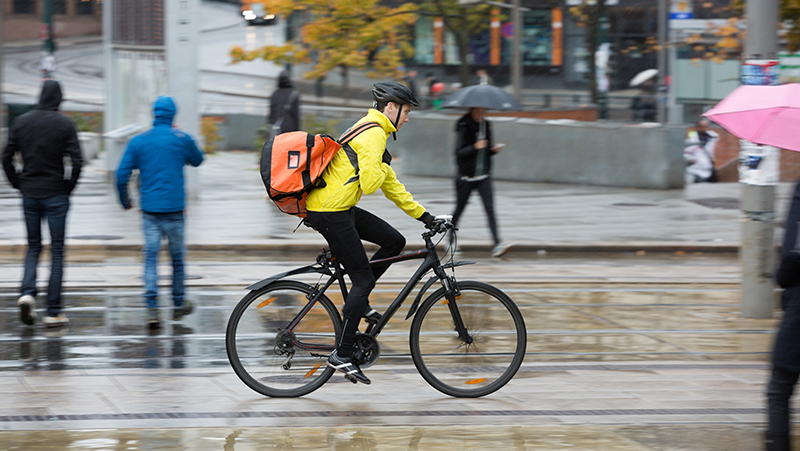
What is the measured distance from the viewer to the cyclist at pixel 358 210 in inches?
224

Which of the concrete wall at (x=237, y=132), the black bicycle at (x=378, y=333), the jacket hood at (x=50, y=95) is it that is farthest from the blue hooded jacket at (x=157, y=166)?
the concrete wall at (x=237, y=132)

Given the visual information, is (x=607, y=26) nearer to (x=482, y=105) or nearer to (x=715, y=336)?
(x=482, y=105)

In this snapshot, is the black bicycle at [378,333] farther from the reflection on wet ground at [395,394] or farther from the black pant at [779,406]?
the black pant at [779,406]

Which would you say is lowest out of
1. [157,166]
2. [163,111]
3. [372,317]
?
[372,317]

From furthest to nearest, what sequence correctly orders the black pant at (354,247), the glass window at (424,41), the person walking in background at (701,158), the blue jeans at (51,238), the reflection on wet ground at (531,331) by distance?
1. the glass window at (424,41)
2. the person walking in background at (701,158)
3. the blue jeans at (51,238)
4. the reflection on wet ground at (531,331)
5. the black pant at (354,247)

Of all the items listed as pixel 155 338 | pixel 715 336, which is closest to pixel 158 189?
pixel 155 338

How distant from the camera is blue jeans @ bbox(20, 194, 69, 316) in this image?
7.99 m

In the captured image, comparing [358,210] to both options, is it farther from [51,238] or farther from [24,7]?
[24,7]

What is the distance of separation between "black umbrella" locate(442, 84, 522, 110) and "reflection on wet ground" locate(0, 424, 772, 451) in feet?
22.1

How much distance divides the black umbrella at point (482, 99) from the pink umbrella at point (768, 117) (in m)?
6.41

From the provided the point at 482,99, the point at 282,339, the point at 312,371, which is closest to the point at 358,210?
the point at 282,339

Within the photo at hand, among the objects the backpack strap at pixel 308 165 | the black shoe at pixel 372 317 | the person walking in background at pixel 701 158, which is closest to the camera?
the backpack strap at pixel 308 165

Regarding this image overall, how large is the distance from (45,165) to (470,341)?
3.81 m

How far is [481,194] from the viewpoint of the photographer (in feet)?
39.3
